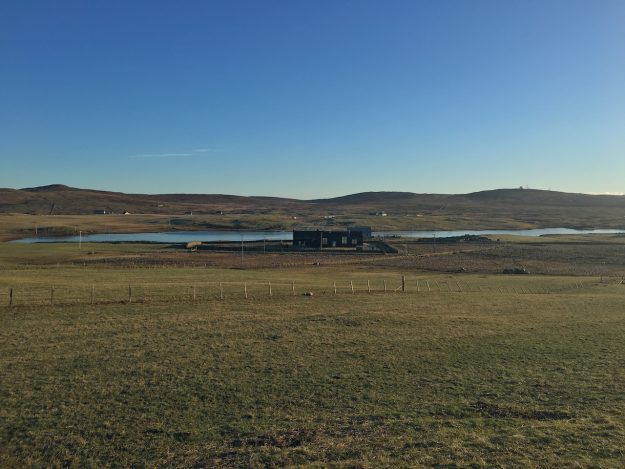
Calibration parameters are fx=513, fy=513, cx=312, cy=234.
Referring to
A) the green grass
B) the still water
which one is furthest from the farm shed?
the green grass

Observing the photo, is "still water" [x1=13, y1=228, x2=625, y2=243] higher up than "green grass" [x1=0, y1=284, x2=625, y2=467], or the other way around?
"green grass" [x1=0, y1=284, x2=625, y2=467]

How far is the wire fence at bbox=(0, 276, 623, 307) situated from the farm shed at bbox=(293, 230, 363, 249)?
1846 inches

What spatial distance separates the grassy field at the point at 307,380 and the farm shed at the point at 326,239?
200ft

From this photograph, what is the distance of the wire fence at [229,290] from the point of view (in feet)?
102

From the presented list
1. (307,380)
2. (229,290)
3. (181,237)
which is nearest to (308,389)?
(307,380)

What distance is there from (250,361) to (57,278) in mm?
31147

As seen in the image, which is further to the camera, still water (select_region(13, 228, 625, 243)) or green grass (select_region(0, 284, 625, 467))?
still water (select_region(13, 228, 625, 243))

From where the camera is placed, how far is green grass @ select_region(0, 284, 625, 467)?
1082cm

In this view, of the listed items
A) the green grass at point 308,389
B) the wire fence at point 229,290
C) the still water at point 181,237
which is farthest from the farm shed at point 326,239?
the green grass at point 308,389

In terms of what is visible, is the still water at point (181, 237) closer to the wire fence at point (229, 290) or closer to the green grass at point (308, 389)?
the wire fence at point (229, 290)

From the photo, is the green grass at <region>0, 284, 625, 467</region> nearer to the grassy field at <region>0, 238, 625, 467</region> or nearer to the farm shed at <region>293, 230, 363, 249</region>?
the grassy field at <region>0, 238, 625, 467</region>

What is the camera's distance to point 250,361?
18016mm

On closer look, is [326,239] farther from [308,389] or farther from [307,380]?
[308,389]

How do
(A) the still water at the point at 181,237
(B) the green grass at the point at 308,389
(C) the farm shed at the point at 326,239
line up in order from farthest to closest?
(A) the still water at the point at 181,237, (C) the farm shed at the point at 326,239, (B) the green grass at the point at 308,389
